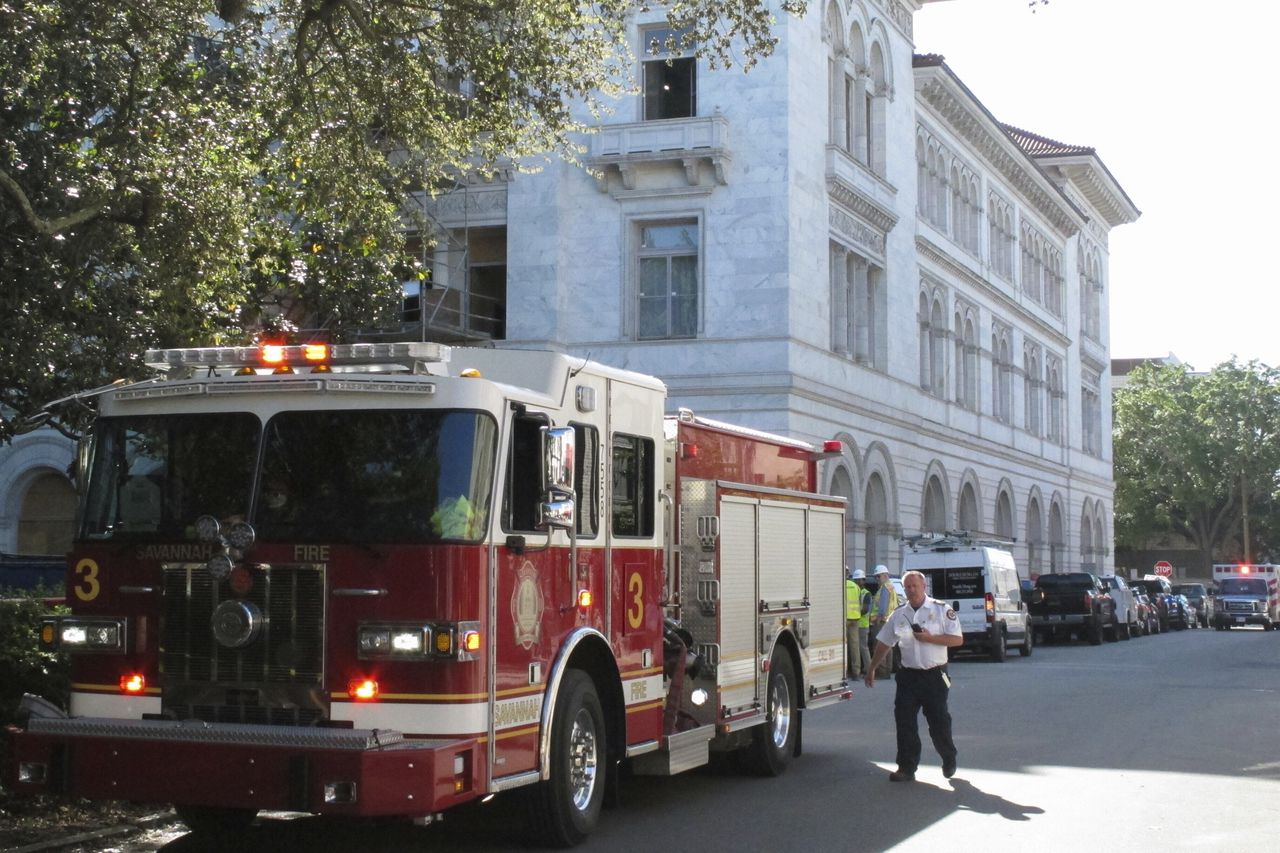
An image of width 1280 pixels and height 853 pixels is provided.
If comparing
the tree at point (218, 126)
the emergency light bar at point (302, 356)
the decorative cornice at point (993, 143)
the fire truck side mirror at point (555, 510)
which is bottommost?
the fire truck side mirror at point (555, 510)

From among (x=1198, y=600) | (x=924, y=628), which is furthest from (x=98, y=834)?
(x=1198, y=600)

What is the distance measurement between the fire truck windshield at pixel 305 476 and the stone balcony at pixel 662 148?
2685 centimetres

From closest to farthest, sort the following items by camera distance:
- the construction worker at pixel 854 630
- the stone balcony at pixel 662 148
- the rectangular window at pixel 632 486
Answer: the rectangular window at pixel 632 486
the construction worker at pixel 854 630
the stone balcony at pixel 662 148

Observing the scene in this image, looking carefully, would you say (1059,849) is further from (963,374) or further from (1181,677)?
(963,374)

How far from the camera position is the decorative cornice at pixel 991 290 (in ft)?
154

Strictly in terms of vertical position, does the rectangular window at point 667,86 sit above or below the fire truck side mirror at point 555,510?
above

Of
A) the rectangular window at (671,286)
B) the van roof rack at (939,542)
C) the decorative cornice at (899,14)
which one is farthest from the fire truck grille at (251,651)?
the decorative cornice at (899,14)

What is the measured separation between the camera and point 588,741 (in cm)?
1027

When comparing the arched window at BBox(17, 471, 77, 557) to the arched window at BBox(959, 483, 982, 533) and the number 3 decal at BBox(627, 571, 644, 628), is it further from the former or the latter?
the number 3 decal at BBox(627, 571, 644, 628)

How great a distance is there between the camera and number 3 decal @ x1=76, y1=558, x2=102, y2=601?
9.33 meters

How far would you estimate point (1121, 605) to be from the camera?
44.6 metres

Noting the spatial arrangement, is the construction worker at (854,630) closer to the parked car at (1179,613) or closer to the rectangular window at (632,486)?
the rectangular window at (632,486)

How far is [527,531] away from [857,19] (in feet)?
112

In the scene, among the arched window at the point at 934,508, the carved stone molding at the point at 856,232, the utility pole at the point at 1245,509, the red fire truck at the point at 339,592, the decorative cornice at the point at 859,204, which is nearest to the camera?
the red fire truck at the point at 339,592
